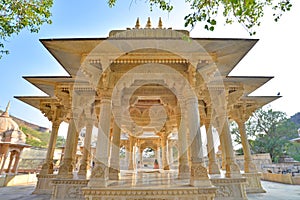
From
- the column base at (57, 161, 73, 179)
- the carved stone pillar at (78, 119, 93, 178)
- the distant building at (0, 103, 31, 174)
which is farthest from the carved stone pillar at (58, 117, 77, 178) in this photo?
the distant building at (0, 103, 31, 174)

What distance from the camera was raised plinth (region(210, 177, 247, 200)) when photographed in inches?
291

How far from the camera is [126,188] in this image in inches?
207

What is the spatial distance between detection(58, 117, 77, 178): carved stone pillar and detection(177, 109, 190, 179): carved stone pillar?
4.96 meters

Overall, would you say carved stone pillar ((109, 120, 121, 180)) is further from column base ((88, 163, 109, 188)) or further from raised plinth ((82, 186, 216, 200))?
raised plinth ((82, 186, 216, 200))

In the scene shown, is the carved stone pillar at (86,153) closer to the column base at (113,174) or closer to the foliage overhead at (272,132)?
the column base at (113,174)

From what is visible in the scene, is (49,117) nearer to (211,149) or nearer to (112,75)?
(112,75)

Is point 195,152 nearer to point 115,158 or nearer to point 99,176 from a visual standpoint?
point 99,176

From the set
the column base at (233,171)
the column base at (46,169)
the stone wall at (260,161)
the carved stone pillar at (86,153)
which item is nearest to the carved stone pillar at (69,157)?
the carved stone pillar at (86,153)

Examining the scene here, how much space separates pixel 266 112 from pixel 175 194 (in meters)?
32.5

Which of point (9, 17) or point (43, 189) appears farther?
point (43, 189)

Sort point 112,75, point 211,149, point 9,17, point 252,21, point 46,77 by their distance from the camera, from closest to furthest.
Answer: point 252,21 < point 9,17 < point 112,75 < point 46,77 < point 211,149

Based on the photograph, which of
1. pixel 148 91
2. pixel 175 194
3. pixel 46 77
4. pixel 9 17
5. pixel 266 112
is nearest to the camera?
pixel 175 194

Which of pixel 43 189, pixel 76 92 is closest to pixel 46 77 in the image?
pixel 76 92

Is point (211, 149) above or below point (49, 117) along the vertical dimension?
below
